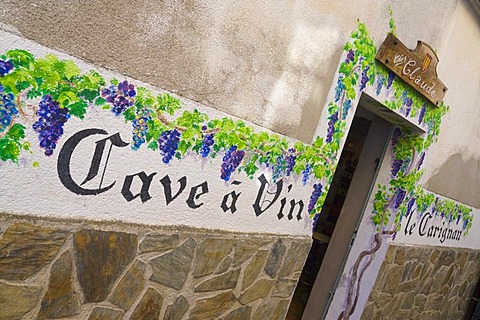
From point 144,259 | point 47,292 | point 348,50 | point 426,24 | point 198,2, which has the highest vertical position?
point 426,24

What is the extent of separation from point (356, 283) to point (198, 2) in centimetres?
314

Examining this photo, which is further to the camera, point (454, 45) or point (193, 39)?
point (454, 45)

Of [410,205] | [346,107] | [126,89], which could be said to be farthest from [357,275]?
[126,89]

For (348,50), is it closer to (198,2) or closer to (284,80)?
(284,80)

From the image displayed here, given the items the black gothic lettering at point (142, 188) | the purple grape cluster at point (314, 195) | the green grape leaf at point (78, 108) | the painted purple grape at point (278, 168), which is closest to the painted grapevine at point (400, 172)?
the purple grape cluster at point (314, 195)

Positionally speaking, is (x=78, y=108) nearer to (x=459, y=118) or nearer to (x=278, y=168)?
(x=278, y=168)

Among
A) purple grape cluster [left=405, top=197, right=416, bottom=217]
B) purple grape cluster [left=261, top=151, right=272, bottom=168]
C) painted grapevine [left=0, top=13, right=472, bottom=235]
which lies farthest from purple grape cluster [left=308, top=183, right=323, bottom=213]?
purple grape cluster [left=405, top=197, right=416, bottom=217]

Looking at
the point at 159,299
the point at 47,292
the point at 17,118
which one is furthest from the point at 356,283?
the point at 17,118

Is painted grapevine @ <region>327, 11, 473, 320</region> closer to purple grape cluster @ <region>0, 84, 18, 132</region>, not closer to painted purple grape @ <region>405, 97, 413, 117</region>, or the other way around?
painted purple grape @ <region>405, 97, 413, 117</region>

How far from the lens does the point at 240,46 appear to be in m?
1.94

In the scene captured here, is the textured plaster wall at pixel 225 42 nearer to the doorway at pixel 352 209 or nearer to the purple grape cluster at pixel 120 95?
the purple grape cluster at pixel 120 95

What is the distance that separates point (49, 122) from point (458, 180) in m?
4.42

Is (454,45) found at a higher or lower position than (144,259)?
higher

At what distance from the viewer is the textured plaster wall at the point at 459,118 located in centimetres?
362
